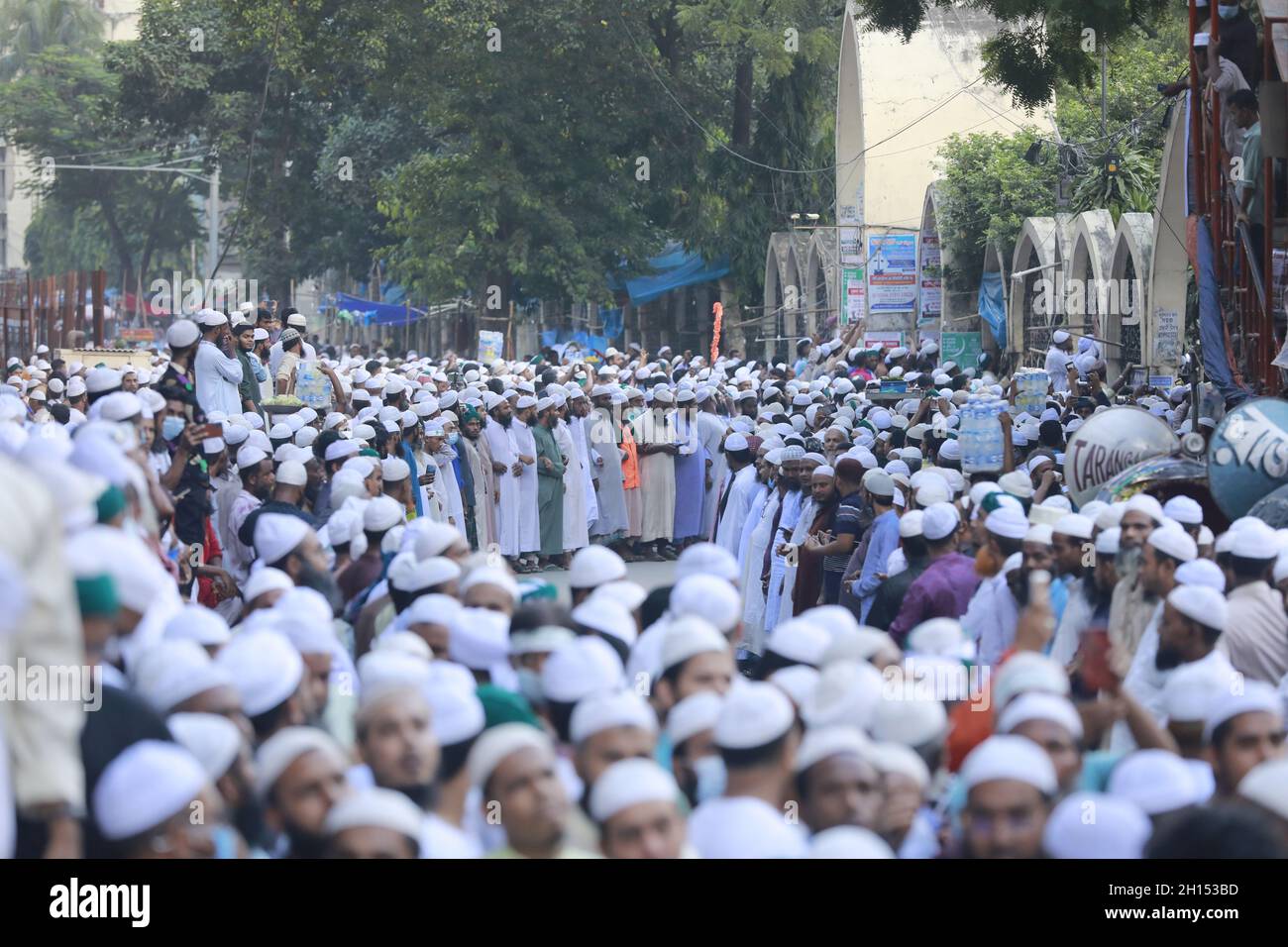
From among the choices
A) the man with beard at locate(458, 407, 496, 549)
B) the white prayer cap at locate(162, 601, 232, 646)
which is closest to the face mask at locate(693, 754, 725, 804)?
the white prayer cap at locate(162, 601, 232, 646)

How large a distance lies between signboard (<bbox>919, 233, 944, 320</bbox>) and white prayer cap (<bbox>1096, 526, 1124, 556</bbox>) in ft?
60.9

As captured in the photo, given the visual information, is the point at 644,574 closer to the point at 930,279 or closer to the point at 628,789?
the point at 930,279

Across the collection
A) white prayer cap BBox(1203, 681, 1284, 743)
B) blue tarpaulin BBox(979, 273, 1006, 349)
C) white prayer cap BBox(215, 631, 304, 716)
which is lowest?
white prayer cap BBox(1203, 681, 1284, 743)

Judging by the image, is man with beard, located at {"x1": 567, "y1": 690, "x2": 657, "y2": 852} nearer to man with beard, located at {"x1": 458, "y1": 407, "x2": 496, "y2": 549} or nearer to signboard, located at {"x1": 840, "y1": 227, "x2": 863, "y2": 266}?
man with beard, located at {"x1": 458, "y1": 407, "x2": 496, "y2": 549}

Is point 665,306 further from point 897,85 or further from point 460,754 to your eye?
point 460,754

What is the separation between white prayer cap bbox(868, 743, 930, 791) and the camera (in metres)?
4.23

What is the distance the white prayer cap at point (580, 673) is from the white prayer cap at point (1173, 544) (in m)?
2.38

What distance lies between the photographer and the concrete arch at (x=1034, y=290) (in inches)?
803

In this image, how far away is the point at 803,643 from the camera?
5.37 meters

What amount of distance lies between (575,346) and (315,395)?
17.1m

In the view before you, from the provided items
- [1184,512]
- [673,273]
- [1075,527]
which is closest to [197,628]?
[1075,527]

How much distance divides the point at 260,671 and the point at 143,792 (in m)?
0.88

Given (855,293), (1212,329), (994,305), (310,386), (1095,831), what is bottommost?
(1095,831)
